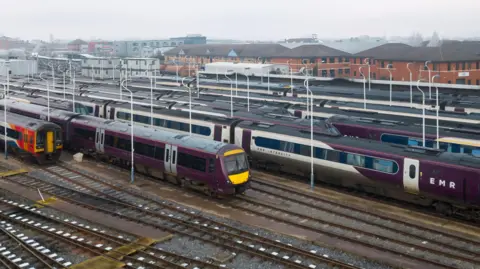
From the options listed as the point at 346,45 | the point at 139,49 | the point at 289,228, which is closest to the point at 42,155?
the point at 289,228

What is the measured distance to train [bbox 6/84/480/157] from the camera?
25.3 m

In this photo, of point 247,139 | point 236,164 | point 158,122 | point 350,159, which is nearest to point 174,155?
point 236,164

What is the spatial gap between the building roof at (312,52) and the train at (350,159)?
189 ft

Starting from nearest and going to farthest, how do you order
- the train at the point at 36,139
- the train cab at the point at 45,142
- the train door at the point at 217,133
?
1. the train cab at the point at 45,142
2. the train at the point at 36,139
3. the train door at the point at 217,133

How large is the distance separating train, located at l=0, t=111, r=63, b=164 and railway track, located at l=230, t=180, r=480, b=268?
12507mm

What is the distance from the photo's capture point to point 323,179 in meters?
25.2

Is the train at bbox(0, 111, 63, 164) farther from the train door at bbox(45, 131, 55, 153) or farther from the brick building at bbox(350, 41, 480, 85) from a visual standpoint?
the brick building at bbox(350, 41, 480, 85)

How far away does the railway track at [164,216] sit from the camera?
641 inches

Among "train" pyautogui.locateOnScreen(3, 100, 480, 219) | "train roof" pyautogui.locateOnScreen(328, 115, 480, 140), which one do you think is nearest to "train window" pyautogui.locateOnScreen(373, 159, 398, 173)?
"train" pyautogui.locateOnScreen(3, 100, 480, 219)

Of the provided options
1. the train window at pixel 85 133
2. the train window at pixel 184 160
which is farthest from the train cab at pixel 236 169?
the train window at pixel 85 133

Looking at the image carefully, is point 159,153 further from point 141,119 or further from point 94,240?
point 141,119

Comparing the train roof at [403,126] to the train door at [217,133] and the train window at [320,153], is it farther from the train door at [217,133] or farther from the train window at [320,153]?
the train door at [217,133]

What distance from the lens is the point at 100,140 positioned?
29.5 m

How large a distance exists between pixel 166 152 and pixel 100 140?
6.57 metres
